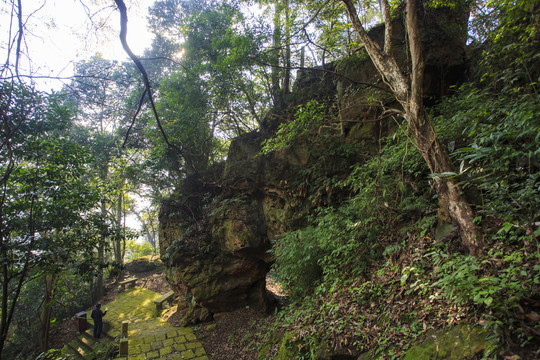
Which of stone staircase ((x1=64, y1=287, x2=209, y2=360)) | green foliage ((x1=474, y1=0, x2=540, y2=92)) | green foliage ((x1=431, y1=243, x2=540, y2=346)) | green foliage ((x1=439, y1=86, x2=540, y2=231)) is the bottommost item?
stone staircase ((x1=64, y1=287, x2=209, y2=360))

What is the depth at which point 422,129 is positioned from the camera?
337cm

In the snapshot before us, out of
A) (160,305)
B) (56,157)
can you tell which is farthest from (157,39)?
(160,305)

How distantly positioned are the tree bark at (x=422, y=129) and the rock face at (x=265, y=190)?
2.33 meters

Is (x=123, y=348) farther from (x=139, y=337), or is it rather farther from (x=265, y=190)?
(x=265, y=190)

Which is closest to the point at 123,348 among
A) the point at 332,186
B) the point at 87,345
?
the point at 87,345

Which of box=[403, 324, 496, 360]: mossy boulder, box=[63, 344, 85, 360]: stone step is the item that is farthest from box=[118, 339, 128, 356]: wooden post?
box=[403, 324, 496, 360]: mossy boulder

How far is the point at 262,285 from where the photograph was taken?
8.55 metres

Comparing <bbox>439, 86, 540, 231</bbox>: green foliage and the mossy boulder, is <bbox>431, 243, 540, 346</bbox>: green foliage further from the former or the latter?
<bbox>439, 86, 540, 231</bbox>: green foliage

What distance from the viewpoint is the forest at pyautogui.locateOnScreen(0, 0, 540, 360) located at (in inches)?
99.0

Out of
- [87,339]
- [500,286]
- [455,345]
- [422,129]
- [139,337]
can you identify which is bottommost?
[87,339]

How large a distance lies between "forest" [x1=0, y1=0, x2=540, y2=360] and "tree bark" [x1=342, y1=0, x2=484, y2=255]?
0.06 feet

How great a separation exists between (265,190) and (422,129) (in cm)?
561

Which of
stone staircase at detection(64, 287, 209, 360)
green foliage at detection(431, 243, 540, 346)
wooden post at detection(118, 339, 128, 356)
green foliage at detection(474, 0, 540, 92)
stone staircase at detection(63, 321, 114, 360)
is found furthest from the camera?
stone staircase at detection(63, 321, 114, 360)

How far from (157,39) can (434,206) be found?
1699 centimetres
